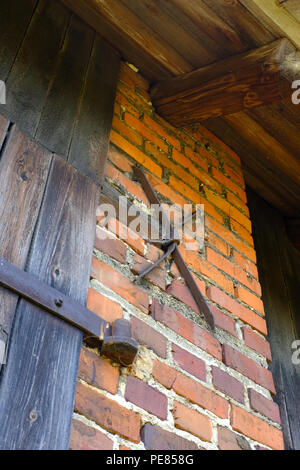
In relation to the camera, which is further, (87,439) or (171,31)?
(171,31)

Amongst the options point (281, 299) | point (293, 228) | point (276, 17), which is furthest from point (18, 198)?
point (293, 228)

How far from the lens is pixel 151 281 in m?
1.58

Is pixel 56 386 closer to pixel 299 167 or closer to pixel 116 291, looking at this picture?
pixel 116 291

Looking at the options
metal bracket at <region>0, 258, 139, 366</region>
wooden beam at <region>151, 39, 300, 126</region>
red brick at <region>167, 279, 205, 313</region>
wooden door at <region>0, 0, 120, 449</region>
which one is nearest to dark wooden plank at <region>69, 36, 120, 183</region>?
wooden door at <region>0, 0, 120, 449</region>

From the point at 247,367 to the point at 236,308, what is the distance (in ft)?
0.72

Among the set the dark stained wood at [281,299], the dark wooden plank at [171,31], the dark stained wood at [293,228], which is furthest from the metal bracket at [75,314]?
the dark stained wood at [293,228]

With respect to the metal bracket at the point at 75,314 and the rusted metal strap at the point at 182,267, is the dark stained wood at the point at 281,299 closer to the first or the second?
the rusted metal strap at the point at 182,267

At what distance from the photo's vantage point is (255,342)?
5.88 ft

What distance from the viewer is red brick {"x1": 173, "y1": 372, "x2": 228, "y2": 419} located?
142cm

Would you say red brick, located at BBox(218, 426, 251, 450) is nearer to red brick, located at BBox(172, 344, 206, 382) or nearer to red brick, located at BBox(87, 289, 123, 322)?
red brick, located at BBox(172, 344, 206, 382)

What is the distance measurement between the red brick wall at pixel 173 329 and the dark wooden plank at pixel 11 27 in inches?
16.3

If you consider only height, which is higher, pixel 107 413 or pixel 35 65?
pixel 35 65

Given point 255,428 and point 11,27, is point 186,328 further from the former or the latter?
point 11,27
